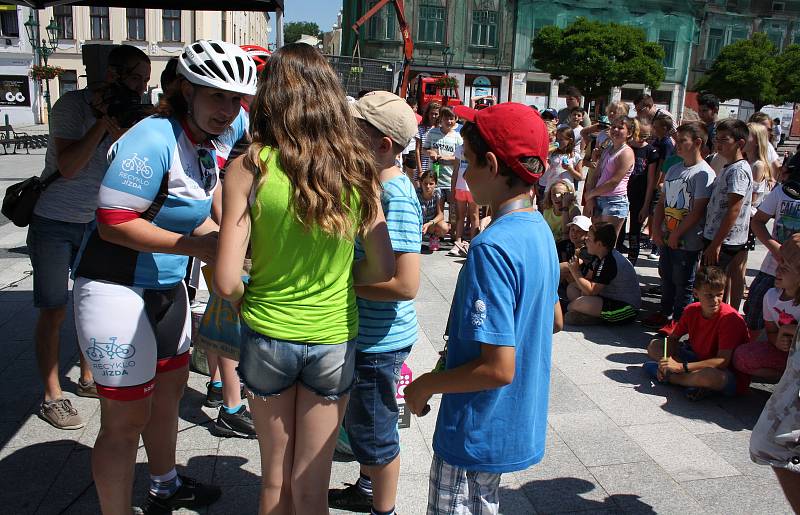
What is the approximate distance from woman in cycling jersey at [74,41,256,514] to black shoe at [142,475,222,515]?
375mm

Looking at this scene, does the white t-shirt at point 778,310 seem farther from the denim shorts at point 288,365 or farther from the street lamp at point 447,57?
the street lamp at point 447,57

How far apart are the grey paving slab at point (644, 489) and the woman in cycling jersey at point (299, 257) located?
163 cm

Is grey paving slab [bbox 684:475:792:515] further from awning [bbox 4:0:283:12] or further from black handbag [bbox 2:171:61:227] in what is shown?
awning [bbox 4:0:283:12]

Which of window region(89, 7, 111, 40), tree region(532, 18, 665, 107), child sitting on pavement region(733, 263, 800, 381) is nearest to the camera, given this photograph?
child sitting on pavement region(733, 263, 800, 381)

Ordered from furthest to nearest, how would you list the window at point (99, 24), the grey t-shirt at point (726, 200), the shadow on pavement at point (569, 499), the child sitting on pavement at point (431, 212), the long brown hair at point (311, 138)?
the window at point (99, 24), the child sitting on pavement at point (431, 212), the grey t-shirt at point (726, 200), the shadow on pavement at point (569, 499), the long brown hair at point (311, 138)

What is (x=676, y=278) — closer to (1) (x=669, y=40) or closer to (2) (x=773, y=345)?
(2) (x=773, y=345)

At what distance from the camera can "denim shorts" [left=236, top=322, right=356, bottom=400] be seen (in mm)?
1989

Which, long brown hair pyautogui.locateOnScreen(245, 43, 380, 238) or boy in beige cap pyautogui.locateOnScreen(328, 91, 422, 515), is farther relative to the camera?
boy in beige cap pyautogui.locateOnScreen(328, 91, 422, 515)

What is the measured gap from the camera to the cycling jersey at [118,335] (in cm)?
225

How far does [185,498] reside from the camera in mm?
2805

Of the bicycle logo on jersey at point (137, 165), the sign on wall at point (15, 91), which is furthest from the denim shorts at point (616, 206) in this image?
the sign on wall at point (15, 91)

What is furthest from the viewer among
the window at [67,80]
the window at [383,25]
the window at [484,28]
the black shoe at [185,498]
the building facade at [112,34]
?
the window at [484,28]

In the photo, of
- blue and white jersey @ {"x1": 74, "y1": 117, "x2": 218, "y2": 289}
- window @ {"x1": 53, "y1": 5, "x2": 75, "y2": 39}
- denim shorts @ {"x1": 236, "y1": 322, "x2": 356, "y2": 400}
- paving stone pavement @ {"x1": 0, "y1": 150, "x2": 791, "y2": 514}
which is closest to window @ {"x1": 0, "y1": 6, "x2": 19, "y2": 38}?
window @ {"x1": 53, "y1": 5, "x2": 75, "y2": 39}

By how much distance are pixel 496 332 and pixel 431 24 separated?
152 feet
